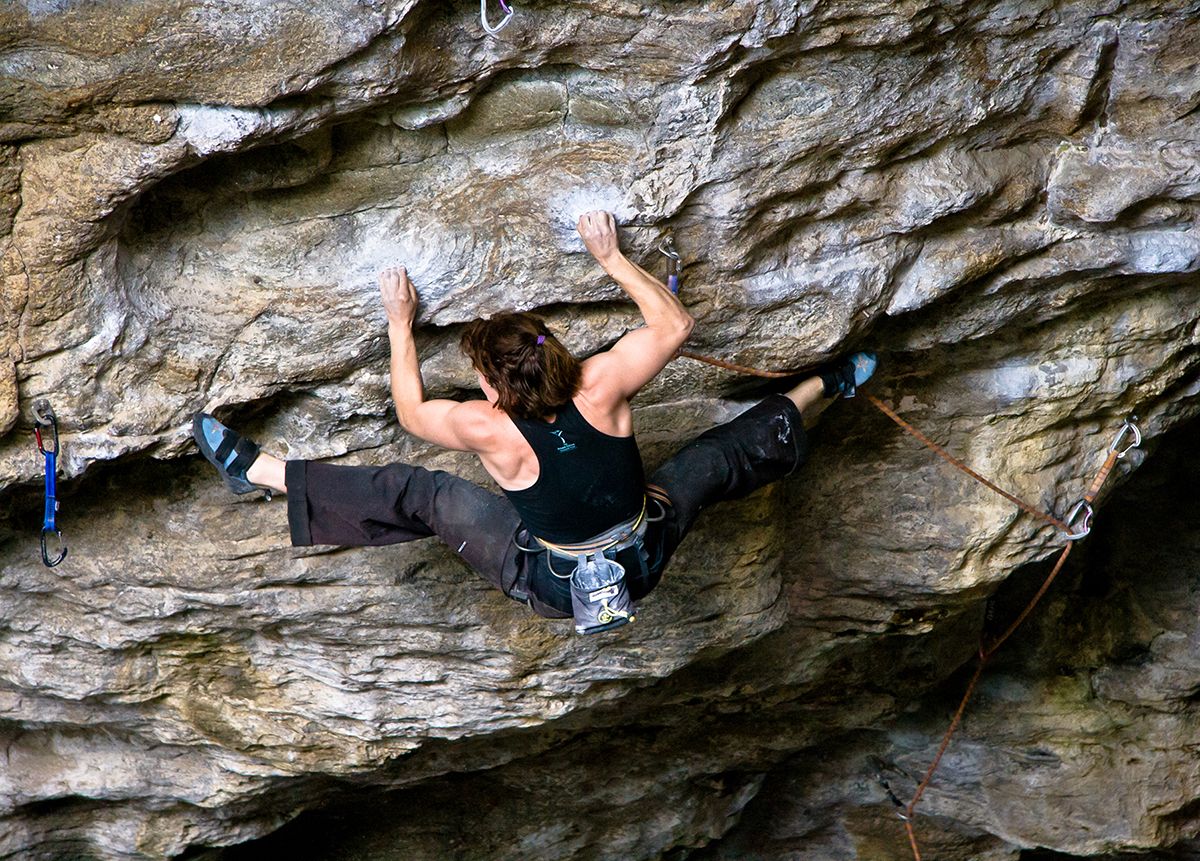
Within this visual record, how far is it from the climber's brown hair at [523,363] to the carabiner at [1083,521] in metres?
2.37

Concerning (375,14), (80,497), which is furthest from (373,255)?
(80,497)

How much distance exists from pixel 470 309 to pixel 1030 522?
8.16ft

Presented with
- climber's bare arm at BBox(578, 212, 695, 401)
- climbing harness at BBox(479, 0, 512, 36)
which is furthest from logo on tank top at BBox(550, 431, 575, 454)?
climbing harness at BBox(479, 0, 512, 36)

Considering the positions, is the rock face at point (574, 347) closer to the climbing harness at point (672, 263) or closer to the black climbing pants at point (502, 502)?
the climbing harness at point (672, 263)

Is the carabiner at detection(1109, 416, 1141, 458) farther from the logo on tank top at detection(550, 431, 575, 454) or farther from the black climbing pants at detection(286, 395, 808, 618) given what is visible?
the logo on tank top at detection(550, 431, 575, 454)

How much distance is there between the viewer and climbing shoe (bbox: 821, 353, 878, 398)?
447cm

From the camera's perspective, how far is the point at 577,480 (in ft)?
12.6

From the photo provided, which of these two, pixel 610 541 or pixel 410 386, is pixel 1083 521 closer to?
pixel 610 541

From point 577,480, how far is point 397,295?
2.70 ft

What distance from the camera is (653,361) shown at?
3.81 m

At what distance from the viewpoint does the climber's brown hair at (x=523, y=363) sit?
3.65 metres

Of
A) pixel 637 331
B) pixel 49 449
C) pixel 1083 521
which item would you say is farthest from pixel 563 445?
pixel 1083 521

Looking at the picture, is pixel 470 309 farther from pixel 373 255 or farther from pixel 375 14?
pixel 375 14

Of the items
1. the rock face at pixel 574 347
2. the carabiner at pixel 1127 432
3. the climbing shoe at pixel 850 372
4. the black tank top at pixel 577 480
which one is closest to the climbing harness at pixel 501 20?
the rock face at pixel 574 347
